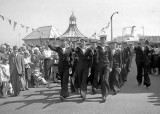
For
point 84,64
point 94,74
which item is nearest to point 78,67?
point 84,64

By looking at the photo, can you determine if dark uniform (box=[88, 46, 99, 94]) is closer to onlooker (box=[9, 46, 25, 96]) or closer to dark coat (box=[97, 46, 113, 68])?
dark coat (box=[97, 46, 113, 68])

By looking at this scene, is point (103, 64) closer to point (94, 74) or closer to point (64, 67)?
point (94, 74)

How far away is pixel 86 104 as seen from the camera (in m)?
7.14

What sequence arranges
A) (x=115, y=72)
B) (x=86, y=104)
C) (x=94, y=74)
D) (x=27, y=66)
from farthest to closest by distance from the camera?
1. (x=27, y=66)
2. (x=115, y=72)
3. (x=94, y=74)
4. (x=86, y=104)

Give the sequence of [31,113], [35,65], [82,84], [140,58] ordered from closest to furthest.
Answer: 1. [31,113]
2. [82,84]
3. [140,58]
4. [35,65]

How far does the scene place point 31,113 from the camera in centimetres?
629

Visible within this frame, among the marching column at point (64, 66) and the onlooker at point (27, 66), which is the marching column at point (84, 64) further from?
the onlooker at point (27, 66)

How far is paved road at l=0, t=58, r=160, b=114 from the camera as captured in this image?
20.9 feet

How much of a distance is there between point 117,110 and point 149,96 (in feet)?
7.76

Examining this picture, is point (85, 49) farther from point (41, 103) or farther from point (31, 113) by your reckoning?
point (31, 113)

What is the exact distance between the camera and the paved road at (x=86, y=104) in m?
6.36

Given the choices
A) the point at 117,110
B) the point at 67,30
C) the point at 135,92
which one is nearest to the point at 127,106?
the point at 117,110

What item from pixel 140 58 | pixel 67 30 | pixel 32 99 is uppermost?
pixel 67 30

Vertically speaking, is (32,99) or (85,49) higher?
(85,49)
